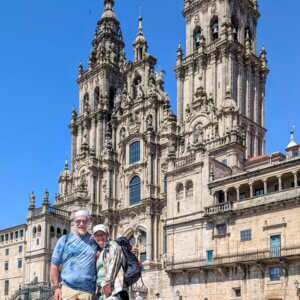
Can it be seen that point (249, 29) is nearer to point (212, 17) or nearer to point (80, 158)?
point (212, 17)

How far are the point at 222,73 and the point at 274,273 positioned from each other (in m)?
23.5

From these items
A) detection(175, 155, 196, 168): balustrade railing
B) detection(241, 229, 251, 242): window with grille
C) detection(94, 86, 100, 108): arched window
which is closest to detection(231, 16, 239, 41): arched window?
detection(175, 155, 196, 168): balustrade railing

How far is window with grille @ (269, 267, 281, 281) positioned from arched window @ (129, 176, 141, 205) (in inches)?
909

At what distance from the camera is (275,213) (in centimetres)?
4222

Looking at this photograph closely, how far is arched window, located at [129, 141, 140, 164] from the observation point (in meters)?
64.1

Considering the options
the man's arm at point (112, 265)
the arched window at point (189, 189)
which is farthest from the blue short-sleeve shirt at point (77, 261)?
the arched window at point (189, 189)

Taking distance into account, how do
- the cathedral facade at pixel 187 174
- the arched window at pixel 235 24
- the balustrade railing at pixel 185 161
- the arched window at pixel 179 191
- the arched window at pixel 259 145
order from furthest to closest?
the arched window at pixel 235 24, the arched window at pixel 259 145, the arched window at pixel 179 191, the balustrade railing at pixel 185 161, the cathedral facade at pixel 187 174

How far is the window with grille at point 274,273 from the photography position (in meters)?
41.1

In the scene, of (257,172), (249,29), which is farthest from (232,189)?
(249,29)

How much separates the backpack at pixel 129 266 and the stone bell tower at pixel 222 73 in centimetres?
4330

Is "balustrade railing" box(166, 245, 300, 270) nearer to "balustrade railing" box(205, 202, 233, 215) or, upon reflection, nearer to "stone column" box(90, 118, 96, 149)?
"balustrade railing" box(205, 202, 233, 215)

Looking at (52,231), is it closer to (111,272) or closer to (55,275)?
(55,275)

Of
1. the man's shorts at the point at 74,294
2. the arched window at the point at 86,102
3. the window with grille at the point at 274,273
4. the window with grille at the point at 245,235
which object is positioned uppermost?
the arched window at the point at 86,102

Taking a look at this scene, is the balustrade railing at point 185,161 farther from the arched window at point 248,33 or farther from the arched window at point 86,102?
the arched window at point 86,102
